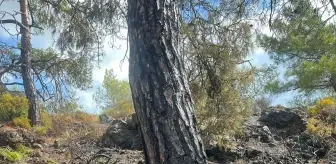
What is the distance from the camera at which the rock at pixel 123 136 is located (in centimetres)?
868

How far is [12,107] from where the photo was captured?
1170 cm

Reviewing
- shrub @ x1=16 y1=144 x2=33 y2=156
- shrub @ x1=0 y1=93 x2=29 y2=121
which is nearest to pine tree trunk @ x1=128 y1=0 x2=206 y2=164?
shrub @ x1=16 y1=144 x2=33 y2=156

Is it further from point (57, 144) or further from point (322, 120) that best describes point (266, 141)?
point (57, 144)

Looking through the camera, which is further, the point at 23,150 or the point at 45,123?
the point at 45,123

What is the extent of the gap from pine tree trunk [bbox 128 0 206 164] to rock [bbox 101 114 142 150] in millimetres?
5748

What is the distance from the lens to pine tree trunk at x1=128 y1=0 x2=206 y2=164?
8.87 feet

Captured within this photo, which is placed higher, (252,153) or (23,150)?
(23,150)

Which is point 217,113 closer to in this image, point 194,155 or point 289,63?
point 194,155

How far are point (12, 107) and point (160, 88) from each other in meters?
9.82

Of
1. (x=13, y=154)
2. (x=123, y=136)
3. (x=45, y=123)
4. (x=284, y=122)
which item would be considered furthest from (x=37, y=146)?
(x=284, y=122)

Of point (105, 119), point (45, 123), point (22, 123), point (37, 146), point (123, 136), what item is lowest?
point (37, 146)

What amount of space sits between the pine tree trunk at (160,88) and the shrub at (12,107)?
371 inches

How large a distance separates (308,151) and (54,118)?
7.64 meters

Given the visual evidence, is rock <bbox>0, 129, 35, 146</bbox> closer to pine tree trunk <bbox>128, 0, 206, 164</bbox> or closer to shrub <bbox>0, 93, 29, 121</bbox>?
shrub <bbox>0, 93, 29, 121</bbox>
